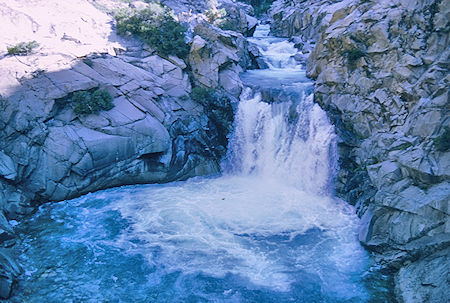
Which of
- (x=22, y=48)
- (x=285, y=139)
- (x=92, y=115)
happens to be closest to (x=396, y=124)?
(x=285, y=139)

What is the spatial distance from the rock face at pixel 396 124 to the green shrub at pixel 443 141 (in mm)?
32

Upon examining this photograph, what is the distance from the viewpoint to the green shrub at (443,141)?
33.1ft

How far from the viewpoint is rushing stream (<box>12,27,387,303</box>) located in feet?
31.8

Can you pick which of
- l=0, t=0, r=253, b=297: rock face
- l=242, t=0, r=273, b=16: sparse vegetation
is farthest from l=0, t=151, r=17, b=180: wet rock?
l=242, t=0, r=273, b=16: sparse vegetation

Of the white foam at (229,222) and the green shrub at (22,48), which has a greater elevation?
the green shrub at (22,48)

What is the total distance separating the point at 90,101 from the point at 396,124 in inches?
505

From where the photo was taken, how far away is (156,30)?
63.7 ft

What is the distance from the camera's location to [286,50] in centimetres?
2761

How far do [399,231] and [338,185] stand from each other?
16.5 ft

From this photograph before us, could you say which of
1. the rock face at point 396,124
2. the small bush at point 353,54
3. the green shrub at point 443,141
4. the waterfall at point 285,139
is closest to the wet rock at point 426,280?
the rock face at point 396,124

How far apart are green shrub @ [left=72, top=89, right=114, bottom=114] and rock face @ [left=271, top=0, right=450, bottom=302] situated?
10.4 meters

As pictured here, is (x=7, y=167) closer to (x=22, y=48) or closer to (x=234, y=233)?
(x=22, y=48)

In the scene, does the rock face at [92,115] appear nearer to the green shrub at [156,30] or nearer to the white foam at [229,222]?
the green shrub at [156,30]

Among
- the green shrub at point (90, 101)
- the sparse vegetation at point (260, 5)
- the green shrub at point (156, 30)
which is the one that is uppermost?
the sparse vegetation at point (260, 5)
